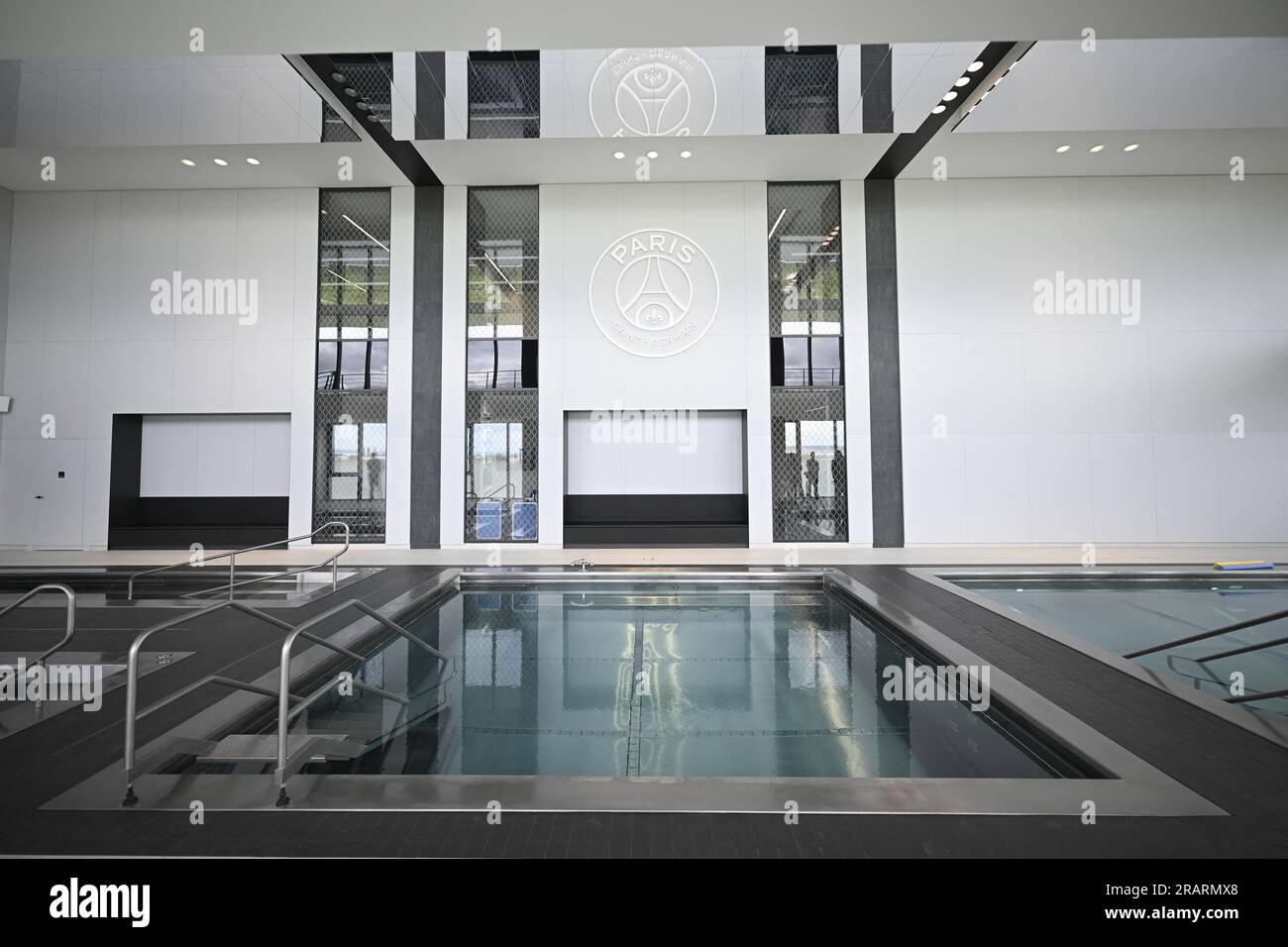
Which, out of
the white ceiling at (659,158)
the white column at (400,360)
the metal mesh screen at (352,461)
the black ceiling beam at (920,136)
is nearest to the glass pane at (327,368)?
the metal mesh screen at (352,461)

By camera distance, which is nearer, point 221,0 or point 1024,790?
point 1024,790

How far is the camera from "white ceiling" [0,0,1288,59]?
16.3 feet

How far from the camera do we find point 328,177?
9.80 metres

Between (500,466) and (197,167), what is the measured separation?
6.01 metres

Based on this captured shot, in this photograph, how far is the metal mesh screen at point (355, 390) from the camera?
1002 centimetres

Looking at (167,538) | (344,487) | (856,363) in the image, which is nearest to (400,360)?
(344,487)

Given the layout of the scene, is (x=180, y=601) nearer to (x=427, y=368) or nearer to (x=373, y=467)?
(x=373, y=467)

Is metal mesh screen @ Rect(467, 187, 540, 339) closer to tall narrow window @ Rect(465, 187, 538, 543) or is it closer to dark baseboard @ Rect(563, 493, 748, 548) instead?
tall narrow window @ Rect(465, 187, 538, 543)

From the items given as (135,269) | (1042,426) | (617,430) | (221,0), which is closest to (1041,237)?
(1042,426)

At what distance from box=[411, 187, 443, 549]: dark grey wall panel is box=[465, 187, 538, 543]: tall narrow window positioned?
1.44 feet

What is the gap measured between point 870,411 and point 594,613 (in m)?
5.77

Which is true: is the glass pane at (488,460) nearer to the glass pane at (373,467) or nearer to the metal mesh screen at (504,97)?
the glass pane at (373,467)

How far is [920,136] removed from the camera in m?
8.69
